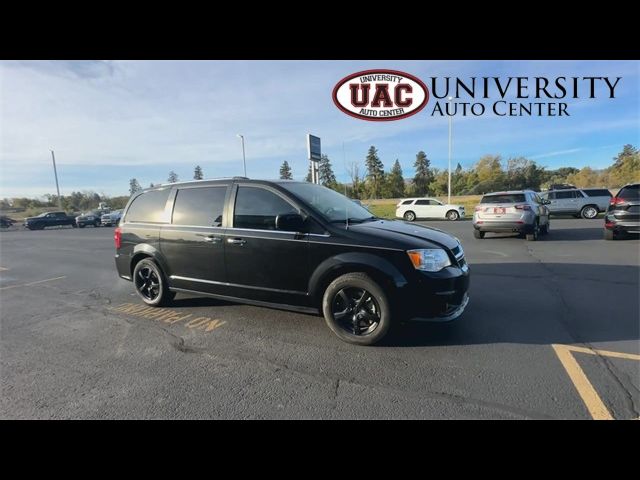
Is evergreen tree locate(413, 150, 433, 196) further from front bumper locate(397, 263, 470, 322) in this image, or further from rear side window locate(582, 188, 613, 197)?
front bumper locate(397, 263, 470, 322)

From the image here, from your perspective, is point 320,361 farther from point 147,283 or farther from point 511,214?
point 511,214

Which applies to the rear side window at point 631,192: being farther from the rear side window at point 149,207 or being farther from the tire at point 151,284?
the tire at point 151,284

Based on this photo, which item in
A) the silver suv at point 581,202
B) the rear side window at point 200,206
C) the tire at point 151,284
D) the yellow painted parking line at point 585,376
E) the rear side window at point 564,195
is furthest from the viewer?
the rear side window at point 564,195

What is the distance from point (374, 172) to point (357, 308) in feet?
222

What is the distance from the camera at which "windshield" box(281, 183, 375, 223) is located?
3967 mm

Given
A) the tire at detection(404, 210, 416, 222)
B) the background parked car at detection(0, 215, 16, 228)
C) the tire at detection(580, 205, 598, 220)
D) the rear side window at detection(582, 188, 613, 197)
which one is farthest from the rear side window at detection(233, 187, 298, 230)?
the background parked car at detection(0, 215, 16, 228)

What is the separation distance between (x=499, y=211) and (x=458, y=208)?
12.2m

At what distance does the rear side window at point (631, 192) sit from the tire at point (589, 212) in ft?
33.8

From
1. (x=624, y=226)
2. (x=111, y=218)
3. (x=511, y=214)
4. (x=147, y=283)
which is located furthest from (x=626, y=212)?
(x=111, y=218)

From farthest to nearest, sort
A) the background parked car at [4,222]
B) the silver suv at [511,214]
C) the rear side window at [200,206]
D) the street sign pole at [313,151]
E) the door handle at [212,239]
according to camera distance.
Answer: the background parked car at [4,222], the street sign pole at [313,151], the silver suv at [511,214], the rear side window at [200,206], the door handle at [212,239]

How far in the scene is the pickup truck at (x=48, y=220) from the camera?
1255 inches

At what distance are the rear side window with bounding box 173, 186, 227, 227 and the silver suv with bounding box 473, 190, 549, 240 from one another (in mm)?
9020

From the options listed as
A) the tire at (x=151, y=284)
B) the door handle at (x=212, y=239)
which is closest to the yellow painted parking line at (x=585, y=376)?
the door handle at (x=212, y=239)
